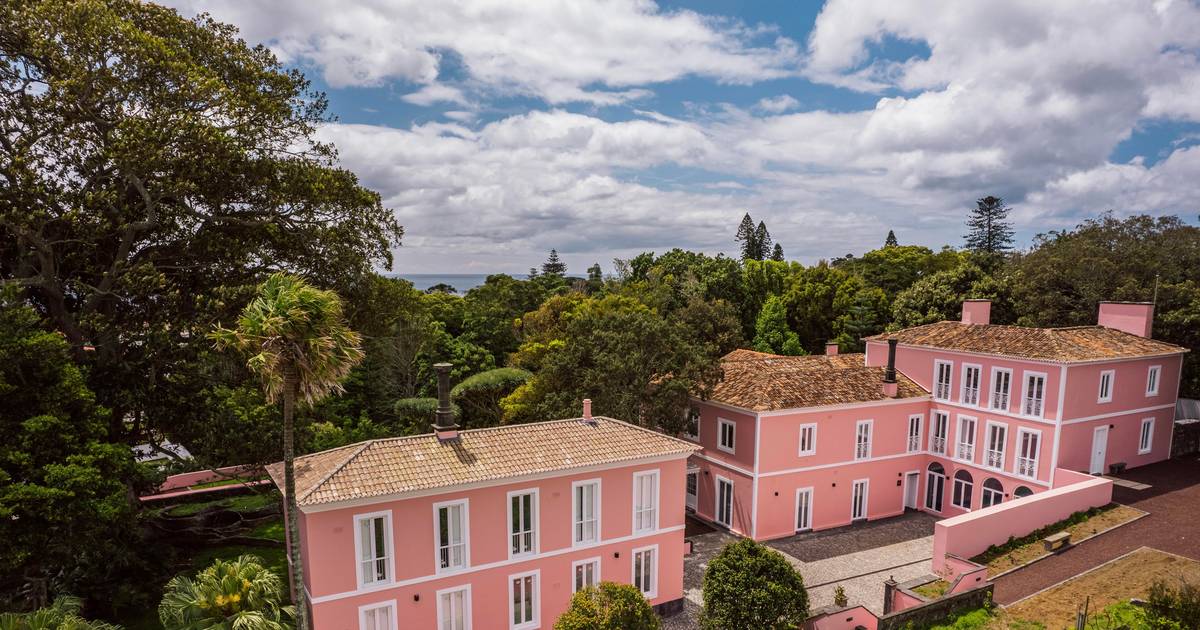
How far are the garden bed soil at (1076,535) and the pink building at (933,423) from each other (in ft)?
8.43

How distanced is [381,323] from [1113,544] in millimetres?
29082

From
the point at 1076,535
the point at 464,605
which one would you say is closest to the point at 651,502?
the point at 464,605

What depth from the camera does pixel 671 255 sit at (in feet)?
239

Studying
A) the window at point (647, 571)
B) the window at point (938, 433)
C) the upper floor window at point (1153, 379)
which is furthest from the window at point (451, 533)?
the upper floor window at point (1153, 379)

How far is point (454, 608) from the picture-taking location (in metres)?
18.3

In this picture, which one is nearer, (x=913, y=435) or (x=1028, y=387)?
(x=1028, y=387)

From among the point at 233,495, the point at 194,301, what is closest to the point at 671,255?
the point at 233,495

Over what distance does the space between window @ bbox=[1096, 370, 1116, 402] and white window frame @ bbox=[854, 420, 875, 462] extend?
31.0ft

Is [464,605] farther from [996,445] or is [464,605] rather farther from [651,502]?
[996,445]

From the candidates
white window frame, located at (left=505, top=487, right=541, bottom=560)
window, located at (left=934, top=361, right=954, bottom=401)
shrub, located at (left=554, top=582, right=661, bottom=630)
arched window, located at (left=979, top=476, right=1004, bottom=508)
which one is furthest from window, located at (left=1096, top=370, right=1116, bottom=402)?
white window frame, located at (left=505, top=487, right=541, bottom=560)

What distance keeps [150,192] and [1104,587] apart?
33.2m

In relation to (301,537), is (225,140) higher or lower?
higher

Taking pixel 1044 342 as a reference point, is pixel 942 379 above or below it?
below

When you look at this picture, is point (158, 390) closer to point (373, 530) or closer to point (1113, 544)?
Result: point (373, 530)
